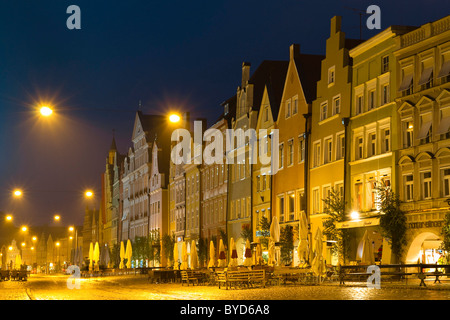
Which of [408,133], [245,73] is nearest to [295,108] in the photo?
[245,73]

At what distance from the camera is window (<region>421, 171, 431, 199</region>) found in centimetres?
4188

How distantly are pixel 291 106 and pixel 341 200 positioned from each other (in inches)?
398

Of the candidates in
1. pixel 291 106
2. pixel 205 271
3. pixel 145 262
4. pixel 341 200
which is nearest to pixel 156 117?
pixel 145 262

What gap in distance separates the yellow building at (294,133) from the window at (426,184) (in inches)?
522

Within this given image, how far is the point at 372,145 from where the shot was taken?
47531 mm

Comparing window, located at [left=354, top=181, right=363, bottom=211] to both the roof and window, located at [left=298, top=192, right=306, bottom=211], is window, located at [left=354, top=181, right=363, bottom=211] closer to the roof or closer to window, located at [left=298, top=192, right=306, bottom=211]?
window, located at [left=298, top=192, right=306, bottom=211]

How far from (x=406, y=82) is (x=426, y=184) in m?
5.54

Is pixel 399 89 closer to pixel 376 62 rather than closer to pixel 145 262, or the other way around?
pixel 376 62

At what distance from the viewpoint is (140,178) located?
355ft

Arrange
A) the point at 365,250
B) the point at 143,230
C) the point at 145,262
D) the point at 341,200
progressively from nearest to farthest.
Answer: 1. the point at 365,250
2. the point at 341,200
3. the point at 145,262
4. the point at 143,230

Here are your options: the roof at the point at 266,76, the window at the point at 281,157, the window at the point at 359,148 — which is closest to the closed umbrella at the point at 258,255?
the window at the point at 281,157

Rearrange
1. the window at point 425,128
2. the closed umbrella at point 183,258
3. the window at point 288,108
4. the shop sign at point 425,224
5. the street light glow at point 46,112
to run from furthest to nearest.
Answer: the window at point 288,108, the closed umbrella at point 183,258, the window at point 425,128, the shop sign at point 425,224, the street light glow at point 46,112

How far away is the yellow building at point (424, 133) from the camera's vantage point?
4094cm

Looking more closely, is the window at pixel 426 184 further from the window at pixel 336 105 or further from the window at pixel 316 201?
the window at pixel 316 201
